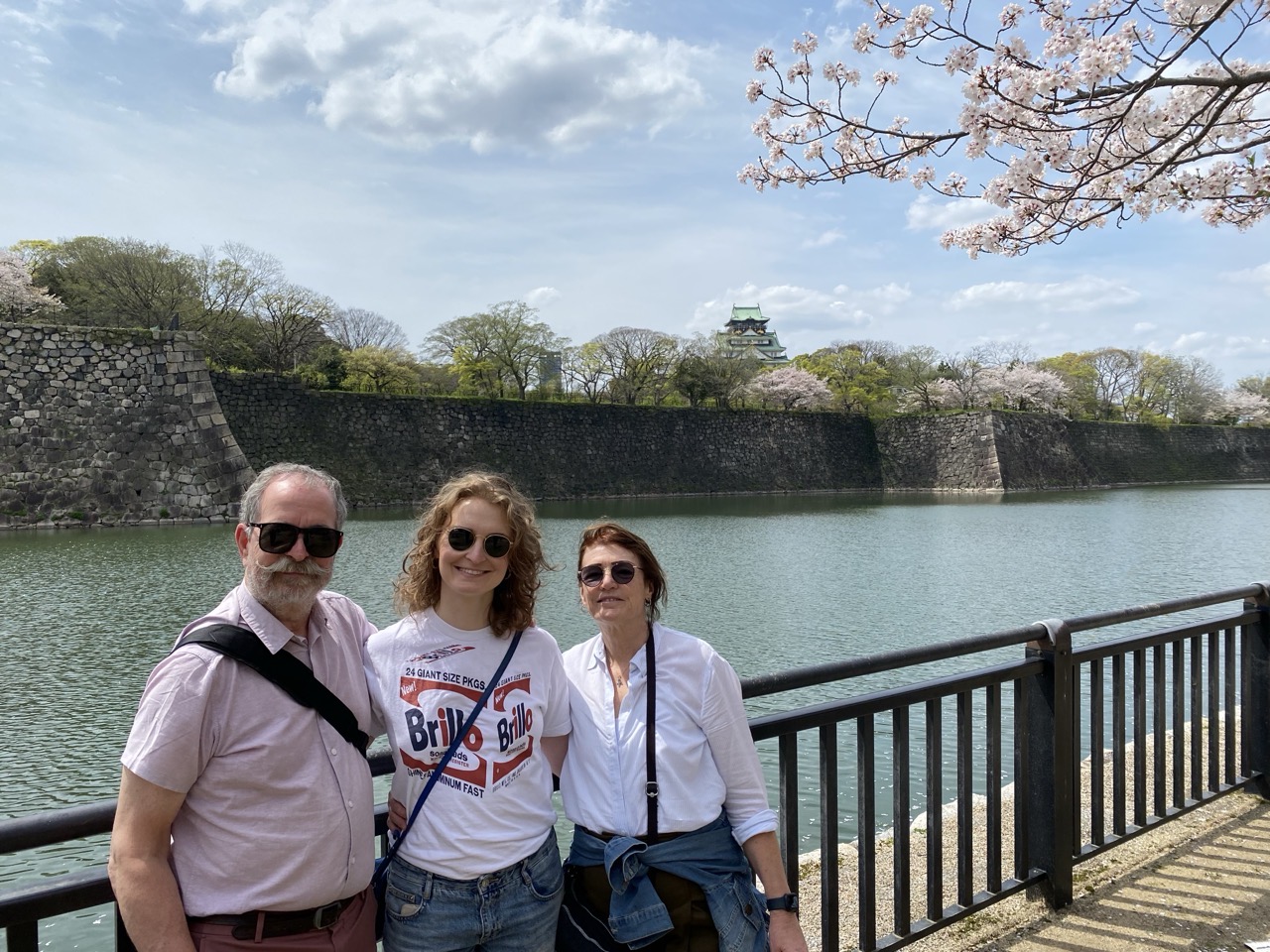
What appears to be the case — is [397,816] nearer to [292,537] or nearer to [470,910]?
[470,910]

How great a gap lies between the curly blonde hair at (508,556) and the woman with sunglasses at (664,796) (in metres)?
0.14

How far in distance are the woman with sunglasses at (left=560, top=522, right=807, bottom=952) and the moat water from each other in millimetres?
2877

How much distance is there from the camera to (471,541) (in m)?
1.76

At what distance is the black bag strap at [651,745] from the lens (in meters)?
1.70

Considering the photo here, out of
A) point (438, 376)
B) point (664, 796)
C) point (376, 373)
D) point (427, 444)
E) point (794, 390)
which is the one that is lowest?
point (664, 796)

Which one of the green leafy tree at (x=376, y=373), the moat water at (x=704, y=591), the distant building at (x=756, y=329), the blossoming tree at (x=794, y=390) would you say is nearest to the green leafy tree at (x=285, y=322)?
the green leafy tree at (x=376, y=373)

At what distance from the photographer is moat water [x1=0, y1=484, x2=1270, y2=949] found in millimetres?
5809

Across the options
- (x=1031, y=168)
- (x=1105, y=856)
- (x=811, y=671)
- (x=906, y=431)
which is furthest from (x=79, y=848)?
(x=906, y=431)

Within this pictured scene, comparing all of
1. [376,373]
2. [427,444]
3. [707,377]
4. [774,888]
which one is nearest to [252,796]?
[774,888]

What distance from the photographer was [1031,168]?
5469 mm

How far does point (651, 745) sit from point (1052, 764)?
1674 mm

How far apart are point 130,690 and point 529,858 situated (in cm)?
629

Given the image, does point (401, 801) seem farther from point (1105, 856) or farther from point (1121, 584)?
point (1121, 584)

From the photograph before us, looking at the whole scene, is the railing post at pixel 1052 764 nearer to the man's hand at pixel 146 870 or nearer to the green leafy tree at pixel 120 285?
the man's hand at pixel 146 870
